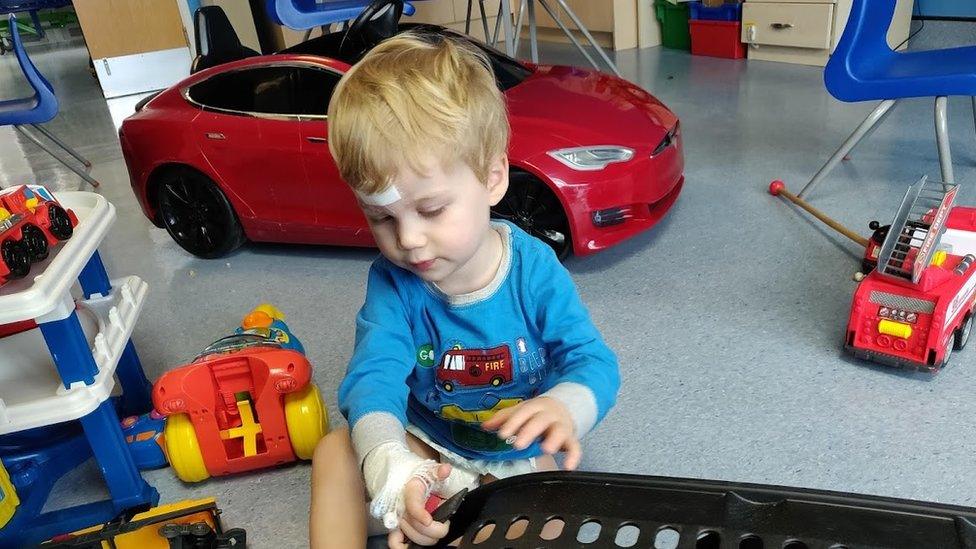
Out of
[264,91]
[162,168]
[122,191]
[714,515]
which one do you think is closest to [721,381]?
[714,515]

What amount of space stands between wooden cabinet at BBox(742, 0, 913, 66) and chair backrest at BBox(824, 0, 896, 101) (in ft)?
4.91

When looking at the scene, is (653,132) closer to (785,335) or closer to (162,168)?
(785,335)

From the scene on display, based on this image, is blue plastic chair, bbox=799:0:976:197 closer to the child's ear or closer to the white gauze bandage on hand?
the child's ear

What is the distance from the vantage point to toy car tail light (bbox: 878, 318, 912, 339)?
1238mm

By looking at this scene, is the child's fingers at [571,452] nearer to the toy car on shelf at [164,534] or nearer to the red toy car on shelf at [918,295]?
the toy car on shelf at [164,534]

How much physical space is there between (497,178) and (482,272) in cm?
12

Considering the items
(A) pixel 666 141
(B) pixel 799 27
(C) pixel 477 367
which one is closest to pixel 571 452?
(C) pixel 477 367

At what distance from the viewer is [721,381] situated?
1.34 metres

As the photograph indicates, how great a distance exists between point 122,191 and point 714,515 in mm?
2986

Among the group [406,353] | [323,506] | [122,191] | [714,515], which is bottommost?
[122,191]

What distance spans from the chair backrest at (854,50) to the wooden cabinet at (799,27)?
1.50m

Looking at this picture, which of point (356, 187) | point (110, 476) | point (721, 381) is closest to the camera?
point (356, 187)

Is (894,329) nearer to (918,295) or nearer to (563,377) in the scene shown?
(918,295)

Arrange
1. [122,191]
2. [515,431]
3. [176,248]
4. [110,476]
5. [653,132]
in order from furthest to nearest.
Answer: [122,191]
[176,248]
[653,132]
[110,476]
[515,431]
